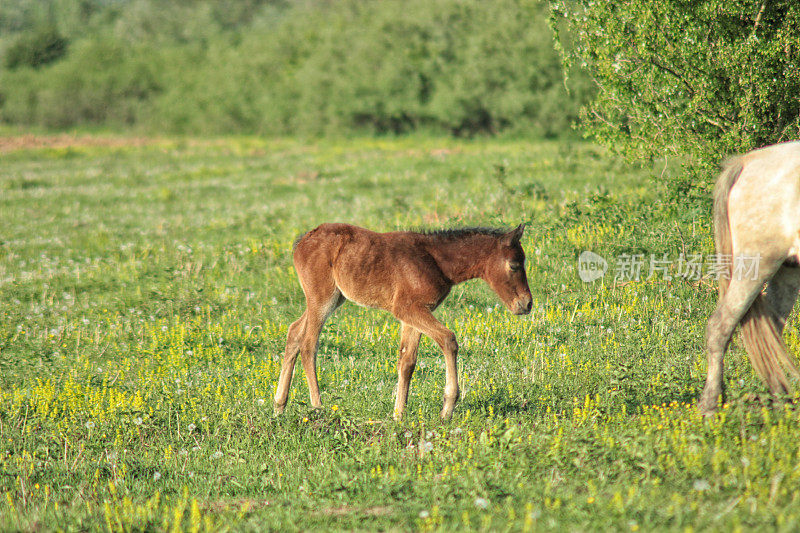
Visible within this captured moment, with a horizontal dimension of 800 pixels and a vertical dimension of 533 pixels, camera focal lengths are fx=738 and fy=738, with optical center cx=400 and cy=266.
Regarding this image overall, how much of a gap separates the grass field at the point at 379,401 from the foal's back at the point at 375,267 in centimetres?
115

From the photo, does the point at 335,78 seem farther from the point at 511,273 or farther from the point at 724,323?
the point at 724,323

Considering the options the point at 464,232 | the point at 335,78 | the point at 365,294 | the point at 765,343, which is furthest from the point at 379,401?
the point at 335,78

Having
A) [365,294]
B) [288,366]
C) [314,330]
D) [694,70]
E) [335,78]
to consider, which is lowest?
[288,366]

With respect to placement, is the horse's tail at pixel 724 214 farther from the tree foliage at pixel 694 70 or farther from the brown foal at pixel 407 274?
the tree foliage at pixel 694 70

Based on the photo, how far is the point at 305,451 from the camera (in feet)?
22.0

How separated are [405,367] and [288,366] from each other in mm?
1254

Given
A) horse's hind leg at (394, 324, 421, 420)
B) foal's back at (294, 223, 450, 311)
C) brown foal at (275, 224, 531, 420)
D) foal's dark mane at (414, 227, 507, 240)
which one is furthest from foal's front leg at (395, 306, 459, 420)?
foal's dark mane at (414, 227, 507, 240)

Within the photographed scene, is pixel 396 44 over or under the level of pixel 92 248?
over

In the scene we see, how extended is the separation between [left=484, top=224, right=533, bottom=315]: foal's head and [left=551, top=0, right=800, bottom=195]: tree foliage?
201 inches

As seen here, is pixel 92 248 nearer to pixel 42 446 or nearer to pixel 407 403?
pixel 42 446

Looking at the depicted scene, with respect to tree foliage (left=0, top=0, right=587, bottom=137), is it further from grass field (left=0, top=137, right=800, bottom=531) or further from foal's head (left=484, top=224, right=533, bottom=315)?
foal's head (left=484, top=224, right=533, bottom=315)

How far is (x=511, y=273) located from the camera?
21.8 ft

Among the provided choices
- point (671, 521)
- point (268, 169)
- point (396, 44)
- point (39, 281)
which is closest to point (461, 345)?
point (671, 521)

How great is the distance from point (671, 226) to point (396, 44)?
46.5 meters
